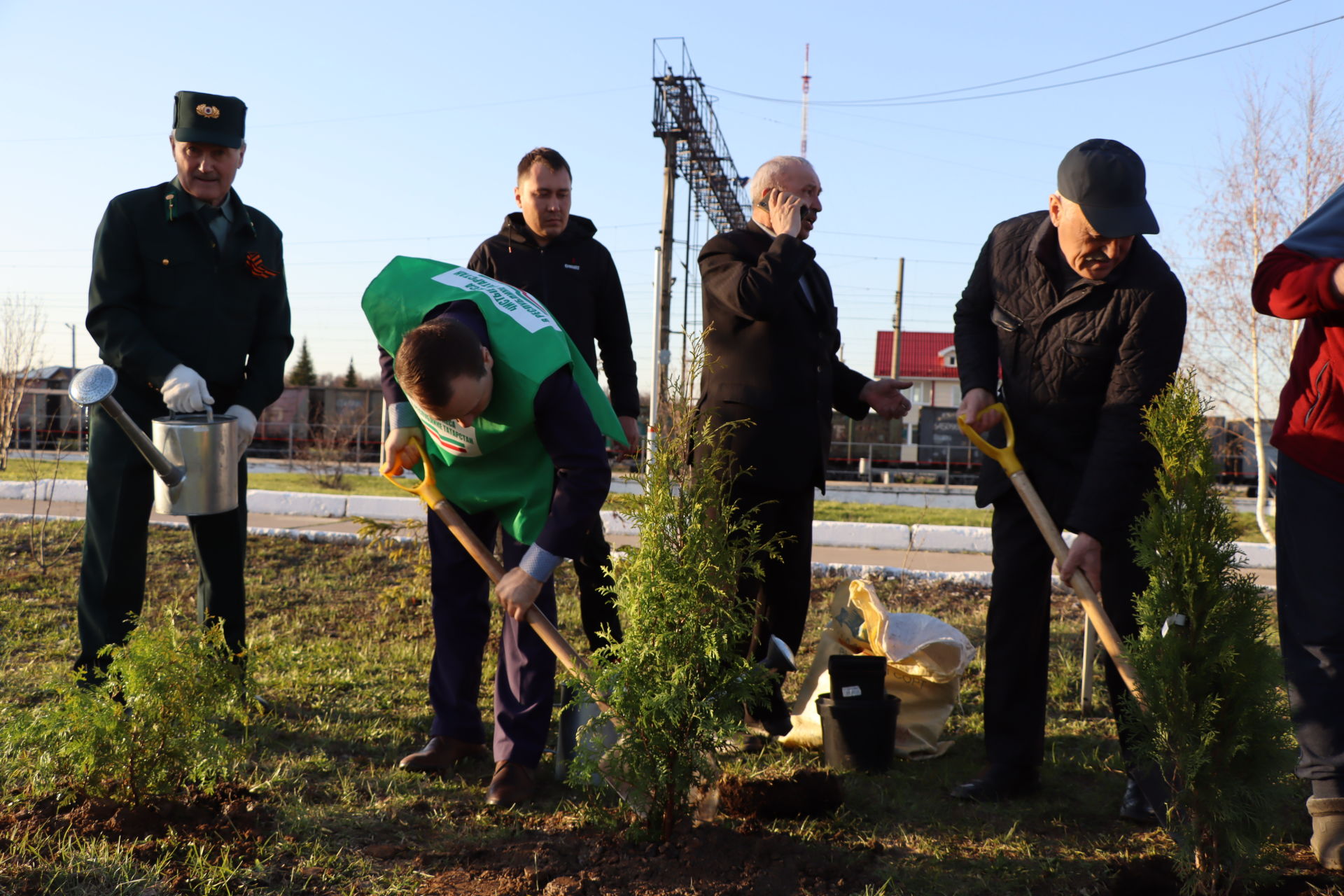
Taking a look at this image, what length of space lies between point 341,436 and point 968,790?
2104 cm

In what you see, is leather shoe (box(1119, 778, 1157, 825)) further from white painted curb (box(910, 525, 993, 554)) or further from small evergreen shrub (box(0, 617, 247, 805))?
white painted curb (box(910, 525, 993, 554))

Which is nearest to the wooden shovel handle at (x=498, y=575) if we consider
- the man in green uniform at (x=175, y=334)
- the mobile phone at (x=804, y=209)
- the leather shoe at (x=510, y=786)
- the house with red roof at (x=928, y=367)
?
the leather shoe at (x=510, y=786)

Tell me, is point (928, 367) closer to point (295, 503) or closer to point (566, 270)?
point (295, 503)

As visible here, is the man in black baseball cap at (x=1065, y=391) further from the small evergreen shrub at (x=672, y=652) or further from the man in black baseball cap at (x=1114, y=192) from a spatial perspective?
the small evergreen shrub at (x=672, y=652)

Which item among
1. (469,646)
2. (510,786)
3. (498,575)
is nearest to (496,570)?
(498,575)

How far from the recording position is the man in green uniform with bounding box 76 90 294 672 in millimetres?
3588

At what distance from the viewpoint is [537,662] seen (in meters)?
3.17

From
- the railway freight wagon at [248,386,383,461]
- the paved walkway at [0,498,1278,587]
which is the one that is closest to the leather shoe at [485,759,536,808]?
the paved walkway at [0,498,1278,587]

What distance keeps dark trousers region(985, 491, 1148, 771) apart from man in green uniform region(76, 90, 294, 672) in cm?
280

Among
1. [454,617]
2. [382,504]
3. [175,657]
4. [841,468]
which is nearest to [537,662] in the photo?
[454,617]

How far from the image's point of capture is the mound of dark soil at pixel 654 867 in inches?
94.8

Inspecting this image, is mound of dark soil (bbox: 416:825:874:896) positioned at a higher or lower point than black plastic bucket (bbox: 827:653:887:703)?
lower

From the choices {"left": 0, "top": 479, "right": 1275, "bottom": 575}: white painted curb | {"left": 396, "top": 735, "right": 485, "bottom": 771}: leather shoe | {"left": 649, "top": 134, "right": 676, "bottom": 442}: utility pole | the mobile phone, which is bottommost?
{"left": 396, "top": 735, "right": 485, "bottom": 771}: leather shoe

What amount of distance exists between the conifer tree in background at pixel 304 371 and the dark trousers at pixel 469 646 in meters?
44.2
